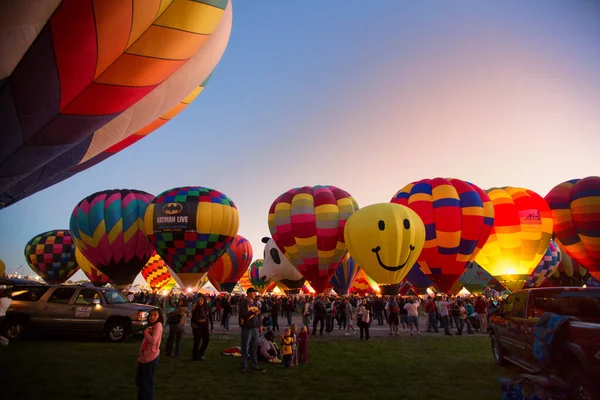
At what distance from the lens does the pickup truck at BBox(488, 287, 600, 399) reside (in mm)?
4523

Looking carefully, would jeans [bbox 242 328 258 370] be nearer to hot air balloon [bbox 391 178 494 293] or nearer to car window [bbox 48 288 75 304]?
car window [bbox 48 288 75 304]

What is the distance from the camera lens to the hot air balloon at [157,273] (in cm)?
4412

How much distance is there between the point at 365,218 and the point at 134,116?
14207 mm

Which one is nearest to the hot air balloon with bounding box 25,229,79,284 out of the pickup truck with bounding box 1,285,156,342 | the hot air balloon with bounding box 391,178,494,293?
the pickup truck with bounding box 1,285,156,342

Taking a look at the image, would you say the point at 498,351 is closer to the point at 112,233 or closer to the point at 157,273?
the point at 112,233

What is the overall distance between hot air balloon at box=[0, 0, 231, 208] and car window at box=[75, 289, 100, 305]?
11.4ft

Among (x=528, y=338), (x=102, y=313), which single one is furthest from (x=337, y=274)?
(x=528, y=338)

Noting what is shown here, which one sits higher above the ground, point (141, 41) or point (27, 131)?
point (141, 41)

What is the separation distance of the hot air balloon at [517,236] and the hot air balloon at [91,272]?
31161 mm

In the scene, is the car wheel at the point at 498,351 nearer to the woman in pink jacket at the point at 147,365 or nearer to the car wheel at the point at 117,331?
the woman in pink jacket at the point at 147,365

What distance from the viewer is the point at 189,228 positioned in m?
25.6

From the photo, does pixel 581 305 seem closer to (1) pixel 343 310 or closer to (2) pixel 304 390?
(2) pixel 304 390

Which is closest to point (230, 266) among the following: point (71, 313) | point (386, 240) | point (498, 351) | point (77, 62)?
point (386, 240)

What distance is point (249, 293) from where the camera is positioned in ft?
27.0
